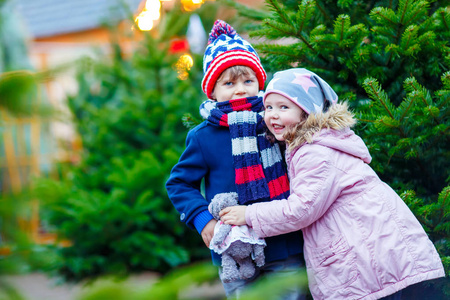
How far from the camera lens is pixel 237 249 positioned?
1933 mm

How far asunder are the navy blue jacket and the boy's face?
158 mm

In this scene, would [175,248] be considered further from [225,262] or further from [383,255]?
[383,255]

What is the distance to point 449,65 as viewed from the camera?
2.07 meters

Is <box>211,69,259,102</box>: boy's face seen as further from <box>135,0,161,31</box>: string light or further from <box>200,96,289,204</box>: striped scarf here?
<box>135,0,161,31</box>: string light

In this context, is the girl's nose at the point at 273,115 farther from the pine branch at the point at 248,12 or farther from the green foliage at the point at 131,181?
the green foliage at the point at 131,181

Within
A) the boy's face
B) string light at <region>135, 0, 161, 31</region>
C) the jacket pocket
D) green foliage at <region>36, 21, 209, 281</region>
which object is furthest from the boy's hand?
string light at <region>135, 0, 161, 31</region>

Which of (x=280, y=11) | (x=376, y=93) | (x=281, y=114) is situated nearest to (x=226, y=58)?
(x=280, y=11)

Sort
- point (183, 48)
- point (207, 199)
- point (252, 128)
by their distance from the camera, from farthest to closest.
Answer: point (183, 48)
point (207, 199)
point (252, 128)

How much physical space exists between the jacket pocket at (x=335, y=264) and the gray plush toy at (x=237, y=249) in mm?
235

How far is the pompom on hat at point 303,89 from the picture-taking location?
1929 mm

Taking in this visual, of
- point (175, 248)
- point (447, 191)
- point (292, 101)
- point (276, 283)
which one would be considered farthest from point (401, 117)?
point (175, 248)

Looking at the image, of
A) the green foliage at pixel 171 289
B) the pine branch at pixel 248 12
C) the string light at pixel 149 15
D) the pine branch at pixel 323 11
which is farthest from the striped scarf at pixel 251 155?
the string light at pixel 149 15

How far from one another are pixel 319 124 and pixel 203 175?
0.61 meters

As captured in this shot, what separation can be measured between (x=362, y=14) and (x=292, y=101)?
82cm
